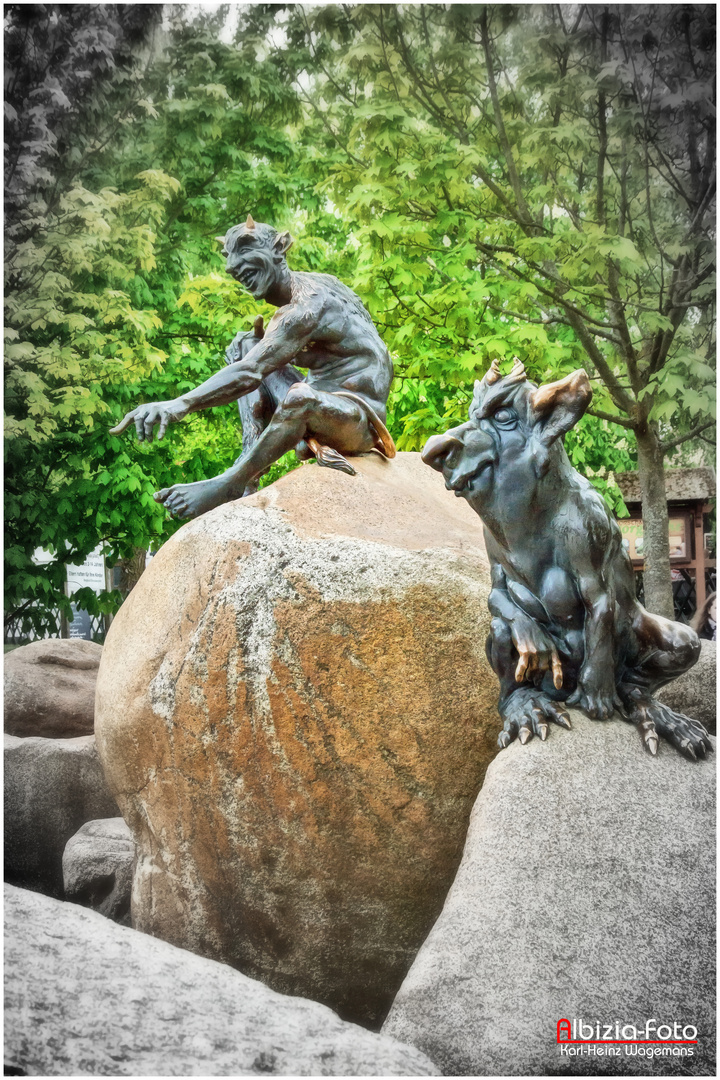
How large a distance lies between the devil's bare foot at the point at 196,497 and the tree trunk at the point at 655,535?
3.32 m

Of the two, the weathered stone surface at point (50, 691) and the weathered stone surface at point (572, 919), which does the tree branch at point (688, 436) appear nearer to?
the weathered stone surface at point (572, 919)

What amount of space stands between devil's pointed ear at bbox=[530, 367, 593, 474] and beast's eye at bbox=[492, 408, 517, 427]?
79mm

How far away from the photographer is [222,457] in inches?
474

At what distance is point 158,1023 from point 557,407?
7.37 ft

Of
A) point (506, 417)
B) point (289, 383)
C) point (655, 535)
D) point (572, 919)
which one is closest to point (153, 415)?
point (289, 383)

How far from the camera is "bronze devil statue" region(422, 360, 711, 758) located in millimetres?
3285

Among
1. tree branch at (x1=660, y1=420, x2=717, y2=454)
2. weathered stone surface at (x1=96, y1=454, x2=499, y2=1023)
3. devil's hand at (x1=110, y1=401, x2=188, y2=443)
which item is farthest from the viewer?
tree branch at (x1=660, y1=420, x2=717, y2=454)

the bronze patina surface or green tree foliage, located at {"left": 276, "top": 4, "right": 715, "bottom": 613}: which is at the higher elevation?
green tree foliage, located at {"left": 276, "top": 4, "right": 715, "bottom": 613}

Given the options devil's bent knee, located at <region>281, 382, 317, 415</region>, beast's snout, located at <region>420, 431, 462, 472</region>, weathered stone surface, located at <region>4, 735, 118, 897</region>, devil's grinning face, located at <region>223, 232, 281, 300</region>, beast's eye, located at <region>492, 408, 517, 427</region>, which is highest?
devil's grinning face, located at <region>223, 232, 281, 300</region>

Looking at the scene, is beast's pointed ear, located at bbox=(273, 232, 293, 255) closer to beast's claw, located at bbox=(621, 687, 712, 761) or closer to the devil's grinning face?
the devil's grinning face

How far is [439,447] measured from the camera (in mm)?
3299

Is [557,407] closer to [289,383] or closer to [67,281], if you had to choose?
[289,383]

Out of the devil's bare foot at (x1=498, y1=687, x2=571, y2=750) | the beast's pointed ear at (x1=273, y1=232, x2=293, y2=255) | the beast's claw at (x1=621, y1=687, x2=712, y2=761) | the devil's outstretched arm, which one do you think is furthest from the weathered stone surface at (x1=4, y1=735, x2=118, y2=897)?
the beast's claw at (x1=621, y1=687, x2=712, y2=761)

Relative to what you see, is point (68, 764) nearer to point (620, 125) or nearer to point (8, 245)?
point (8, 245)
